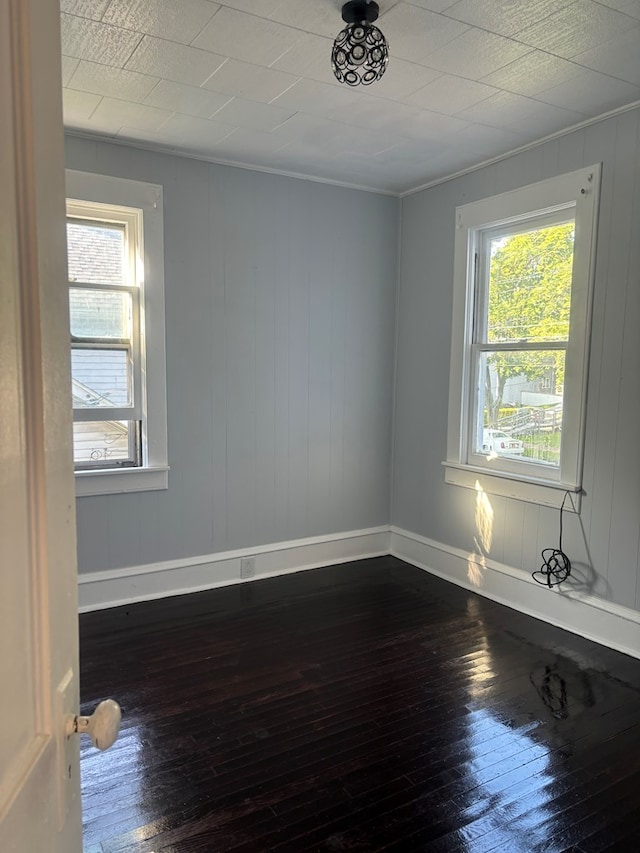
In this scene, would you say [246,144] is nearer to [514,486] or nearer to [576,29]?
[576,29]

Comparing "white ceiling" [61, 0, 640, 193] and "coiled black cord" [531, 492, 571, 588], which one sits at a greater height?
"white ceiling" [61, 0, 640, 193]

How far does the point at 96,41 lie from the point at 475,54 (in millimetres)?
1470

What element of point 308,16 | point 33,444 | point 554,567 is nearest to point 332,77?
point 308,16

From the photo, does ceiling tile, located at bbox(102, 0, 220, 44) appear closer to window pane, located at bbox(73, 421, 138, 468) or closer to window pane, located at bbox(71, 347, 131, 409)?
window pane, located at bbox(71, 347, 131, 409)

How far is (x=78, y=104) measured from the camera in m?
2.80

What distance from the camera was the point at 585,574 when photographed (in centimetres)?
312

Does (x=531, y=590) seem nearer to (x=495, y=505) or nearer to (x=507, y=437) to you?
(x=495, y=505)

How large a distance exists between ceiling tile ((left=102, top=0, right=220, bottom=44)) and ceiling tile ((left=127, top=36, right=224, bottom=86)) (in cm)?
8

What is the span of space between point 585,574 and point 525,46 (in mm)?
2477

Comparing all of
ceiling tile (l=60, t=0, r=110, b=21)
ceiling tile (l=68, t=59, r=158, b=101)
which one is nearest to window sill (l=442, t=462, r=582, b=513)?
ceiling tile (l=68, t=59, r=158, b=101)

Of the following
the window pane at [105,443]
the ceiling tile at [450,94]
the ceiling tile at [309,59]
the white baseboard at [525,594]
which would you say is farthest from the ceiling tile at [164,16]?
the white baseboard at [525,594]

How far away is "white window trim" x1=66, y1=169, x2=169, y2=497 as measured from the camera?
130 inches

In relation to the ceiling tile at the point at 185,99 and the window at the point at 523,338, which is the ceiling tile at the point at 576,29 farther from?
the ceiling tile at the point at 185,99

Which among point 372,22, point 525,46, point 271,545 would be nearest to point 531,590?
point 271,545
